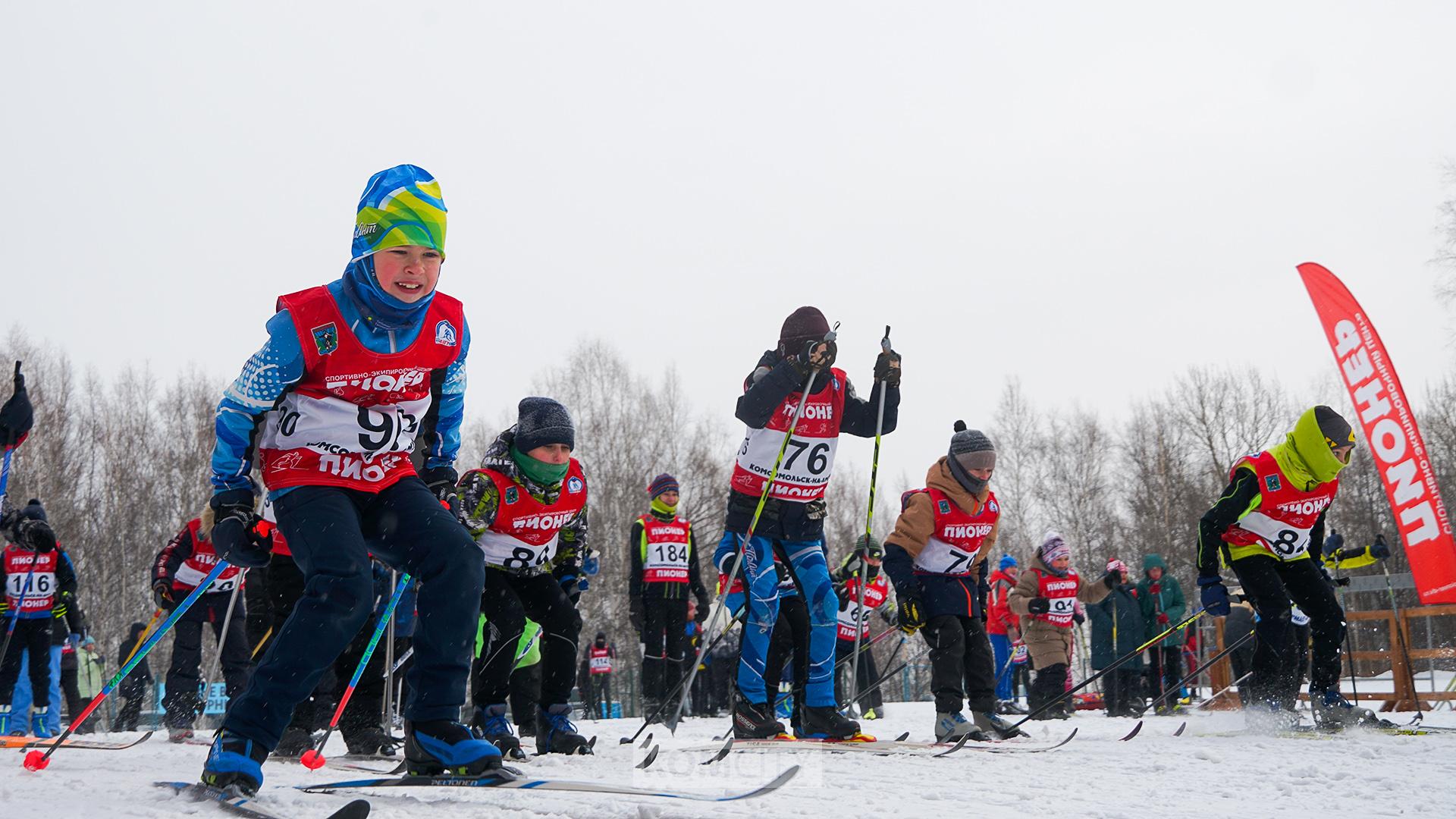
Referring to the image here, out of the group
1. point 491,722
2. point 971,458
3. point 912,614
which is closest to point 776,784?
point 491,722

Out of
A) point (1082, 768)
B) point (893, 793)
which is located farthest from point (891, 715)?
point (893, 793)

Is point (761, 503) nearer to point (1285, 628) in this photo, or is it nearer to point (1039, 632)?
point (1285, 628)

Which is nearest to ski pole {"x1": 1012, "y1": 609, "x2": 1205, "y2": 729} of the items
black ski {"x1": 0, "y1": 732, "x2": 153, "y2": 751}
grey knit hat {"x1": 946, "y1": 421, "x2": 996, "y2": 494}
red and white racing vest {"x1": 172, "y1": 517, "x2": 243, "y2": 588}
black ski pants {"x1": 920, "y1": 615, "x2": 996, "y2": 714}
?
black ski pants {"x1": 920, "y1": 615, "x2": 996, "y2": 714}

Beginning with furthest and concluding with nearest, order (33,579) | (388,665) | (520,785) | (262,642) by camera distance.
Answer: (33,579) → (262,642) → (388,665) → (520,785)

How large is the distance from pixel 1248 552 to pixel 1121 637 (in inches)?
206

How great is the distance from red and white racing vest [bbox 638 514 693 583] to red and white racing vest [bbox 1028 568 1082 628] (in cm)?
328

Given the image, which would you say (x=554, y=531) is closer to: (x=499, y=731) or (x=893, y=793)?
(x=499, y=731)

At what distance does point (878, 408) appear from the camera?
21.8ft

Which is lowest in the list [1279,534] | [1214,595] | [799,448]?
[1214,595]

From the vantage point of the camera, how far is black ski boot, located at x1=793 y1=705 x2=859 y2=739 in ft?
20.1

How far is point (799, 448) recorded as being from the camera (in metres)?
6.50

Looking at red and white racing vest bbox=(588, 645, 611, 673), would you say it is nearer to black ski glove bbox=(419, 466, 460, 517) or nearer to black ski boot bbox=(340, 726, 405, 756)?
black ski boot bbox=(340, 726, 405, 756)

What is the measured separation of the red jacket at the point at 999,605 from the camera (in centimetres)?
1247

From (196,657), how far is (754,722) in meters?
4.56
